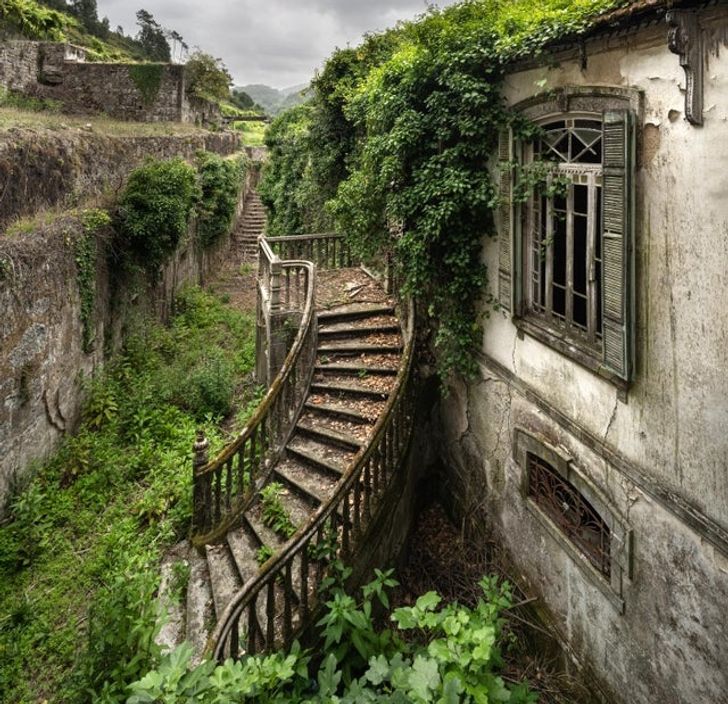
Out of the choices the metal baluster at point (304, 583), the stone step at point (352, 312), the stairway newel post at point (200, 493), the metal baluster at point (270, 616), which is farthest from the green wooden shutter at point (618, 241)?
the stone step at point (352, 312)

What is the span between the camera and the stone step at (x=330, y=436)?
8.01 meters

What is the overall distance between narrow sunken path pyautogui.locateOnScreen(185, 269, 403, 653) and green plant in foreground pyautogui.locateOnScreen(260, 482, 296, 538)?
1.1 inches

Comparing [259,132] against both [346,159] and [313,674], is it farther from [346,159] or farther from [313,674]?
[313,674]

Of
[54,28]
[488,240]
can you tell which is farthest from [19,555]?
[54,28]

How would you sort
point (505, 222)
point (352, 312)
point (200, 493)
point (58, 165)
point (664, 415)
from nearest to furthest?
point (664, 415), point (505, 222), point (200, 493), point (352, 312), point (58, 165)

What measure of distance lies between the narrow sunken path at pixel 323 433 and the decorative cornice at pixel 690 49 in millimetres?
5039

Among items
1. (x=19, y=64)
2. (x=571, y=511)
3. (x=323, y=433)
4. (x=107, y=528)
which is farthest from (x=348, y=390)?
(x=19, y=64)

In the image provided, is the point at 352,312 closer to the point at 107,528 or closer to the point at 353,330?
the point at 353,330

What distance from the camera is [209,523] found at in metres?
7.56

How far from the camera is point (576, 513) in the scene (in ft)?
19.4

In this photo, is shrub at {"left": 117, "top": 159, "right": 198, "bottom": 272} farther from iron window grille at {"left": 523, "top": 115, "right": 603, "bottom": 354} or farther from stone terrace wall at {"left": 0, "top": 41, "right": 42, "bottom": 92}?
stone terrace wall at {"left": 0, "top": 41, "right": 42, "bottom": 92}

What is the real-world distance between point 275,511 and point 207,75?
115 feet

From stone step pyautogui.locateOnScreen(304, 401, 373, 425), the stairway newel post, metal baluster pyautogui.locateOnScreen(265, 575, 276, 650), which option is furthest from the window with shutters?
the stairway newel post

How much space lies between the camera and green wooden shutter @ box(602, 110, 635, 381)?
439cm
